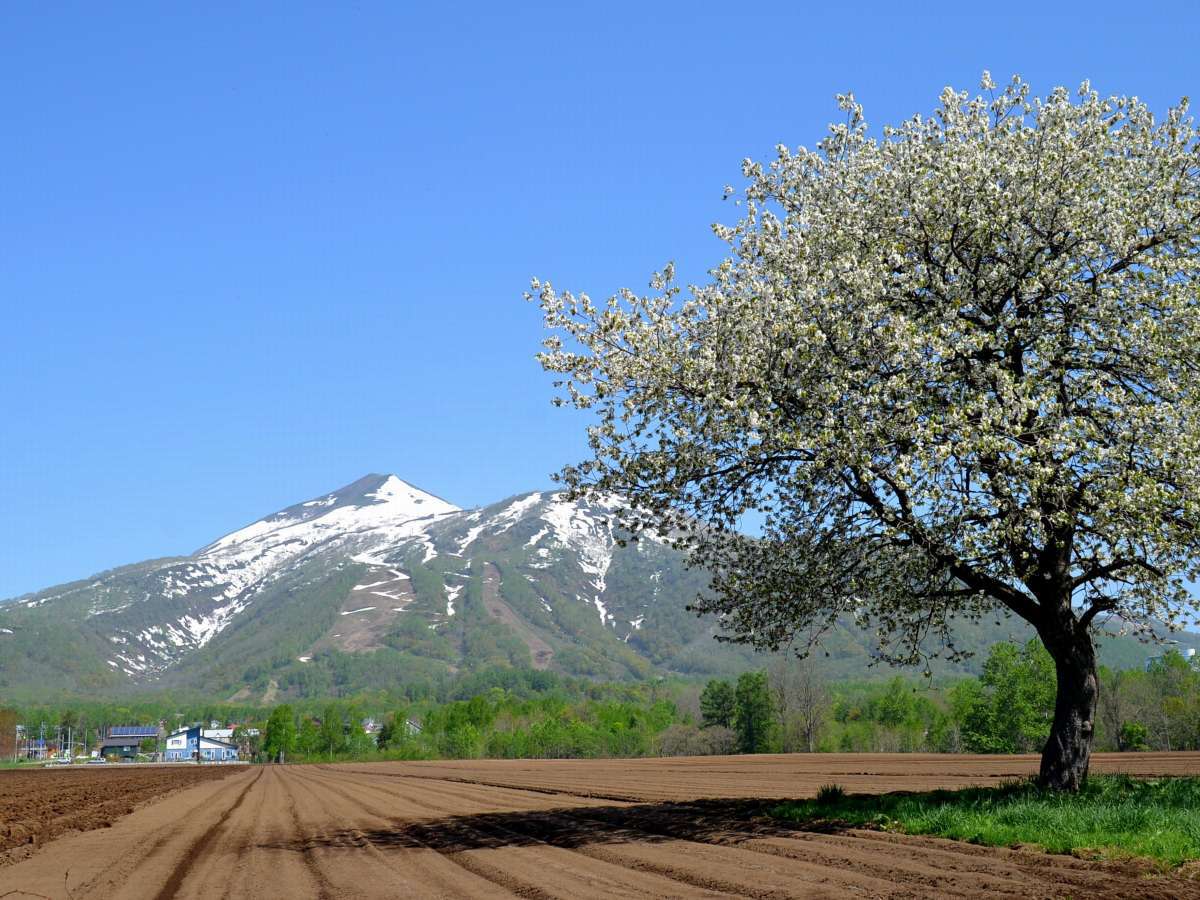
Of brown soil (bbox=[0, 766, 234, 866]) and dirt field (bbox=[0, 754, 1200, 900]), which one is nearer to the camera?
dirt field (bbox=[0, 754, 1200, 900])

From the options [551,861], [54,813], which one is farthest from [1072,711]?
[54,813]

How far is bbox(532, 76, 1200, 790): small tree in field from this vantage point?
22125 mm

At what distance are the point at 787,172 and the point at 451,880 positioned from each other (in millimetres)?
20584

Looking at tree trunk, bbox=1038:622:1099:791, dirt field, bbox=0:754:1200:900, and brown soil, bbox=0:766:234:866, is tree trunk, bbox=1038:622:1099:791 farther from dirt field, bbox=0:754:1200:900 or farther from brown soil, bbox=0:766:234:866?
brown soil, bbox=0:766:234:866

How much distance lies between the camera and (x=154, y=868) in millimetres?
23906

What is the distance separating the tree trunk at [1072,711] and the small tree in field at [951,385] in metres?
0.05

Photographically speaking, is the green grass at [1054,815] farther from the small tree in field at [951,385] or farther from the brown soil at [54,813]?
the brown soil at [54,813]

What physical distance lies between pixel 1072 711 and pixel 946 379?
8.65 meters

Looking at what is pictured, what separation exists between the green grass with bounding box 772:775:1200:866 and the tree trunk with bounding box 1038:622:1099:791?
1.79 feet

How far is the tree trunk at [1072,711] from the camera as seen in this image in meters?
24.4

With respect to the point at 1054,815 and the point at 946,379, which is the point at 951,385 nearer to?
the point at 946,379

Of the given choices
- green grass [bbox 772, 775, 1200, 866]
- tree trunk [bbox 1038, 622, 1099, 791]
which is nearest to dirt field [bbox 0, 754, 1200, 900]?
green grass [bbox 772, 775, 1200, 866]

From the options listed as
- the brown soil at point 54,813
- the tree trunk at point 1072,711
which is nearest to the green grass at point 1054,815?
the tree trunk at point 1072,711

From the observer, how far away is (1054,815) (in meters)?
19.8
